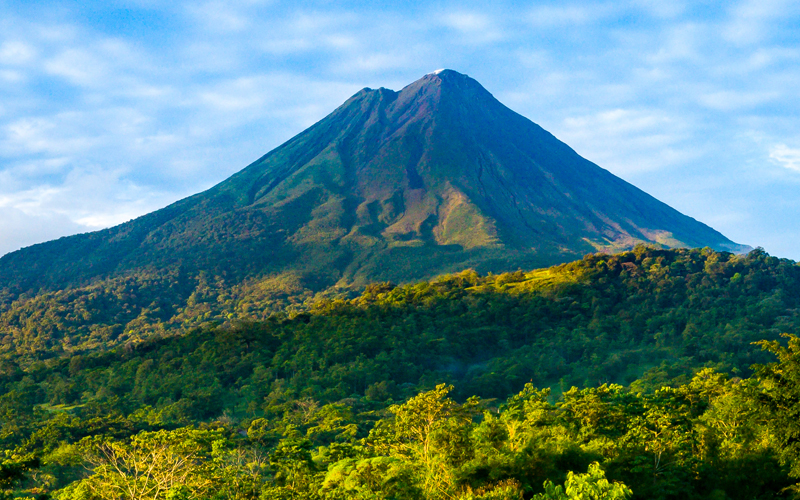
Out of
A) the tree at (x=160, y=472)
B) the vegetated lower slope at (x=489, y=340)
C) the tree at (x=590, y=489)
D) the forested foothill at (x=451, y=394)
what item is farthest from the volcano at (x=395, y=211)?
the tree at (x=590, y=489)

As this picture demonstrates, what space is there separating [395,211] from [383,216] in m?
3.15

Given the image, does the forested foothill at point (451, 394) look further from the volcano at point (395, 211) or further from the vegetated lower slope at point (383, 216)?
the volcano at point (395, 211)

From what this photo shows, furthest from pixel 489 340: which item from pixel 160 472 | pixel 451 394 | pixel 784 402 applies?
pixel 784 402

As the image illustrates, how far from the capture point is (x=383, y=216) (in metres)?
130

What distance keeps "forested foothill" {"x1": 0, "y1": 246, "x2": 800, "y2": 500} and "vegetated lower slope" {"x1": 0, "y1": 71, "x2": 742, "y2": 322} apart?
22411mm

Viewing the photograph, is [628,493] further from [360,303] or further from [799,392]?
[360,303]

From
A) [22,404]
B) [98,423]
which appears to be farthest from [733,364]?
[22,404]

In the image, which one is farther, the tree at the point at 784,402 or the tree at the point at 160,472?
the tree at the point at 160,472

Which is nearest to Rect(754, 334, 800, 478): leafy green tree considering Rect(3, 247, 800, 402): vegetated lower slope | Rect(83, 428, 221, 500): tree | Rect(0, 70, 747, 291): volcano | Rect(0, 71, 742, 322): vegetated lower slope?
Rect(83, 428, 221, 500): tree

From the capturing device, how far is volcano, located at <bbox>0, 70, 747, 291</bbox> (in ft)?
366

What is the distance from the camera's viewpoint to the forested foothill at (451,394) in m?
16.5

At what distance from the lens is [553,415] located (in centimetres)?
2192

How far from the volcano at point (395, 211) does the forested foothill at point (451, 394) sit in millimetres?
24974

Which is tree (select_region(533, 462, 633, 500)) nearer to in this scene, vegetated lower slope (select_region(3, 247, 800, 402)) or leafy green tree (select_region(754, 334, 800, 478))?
leafy green tree (select_region(754, 334, 800, 478))
